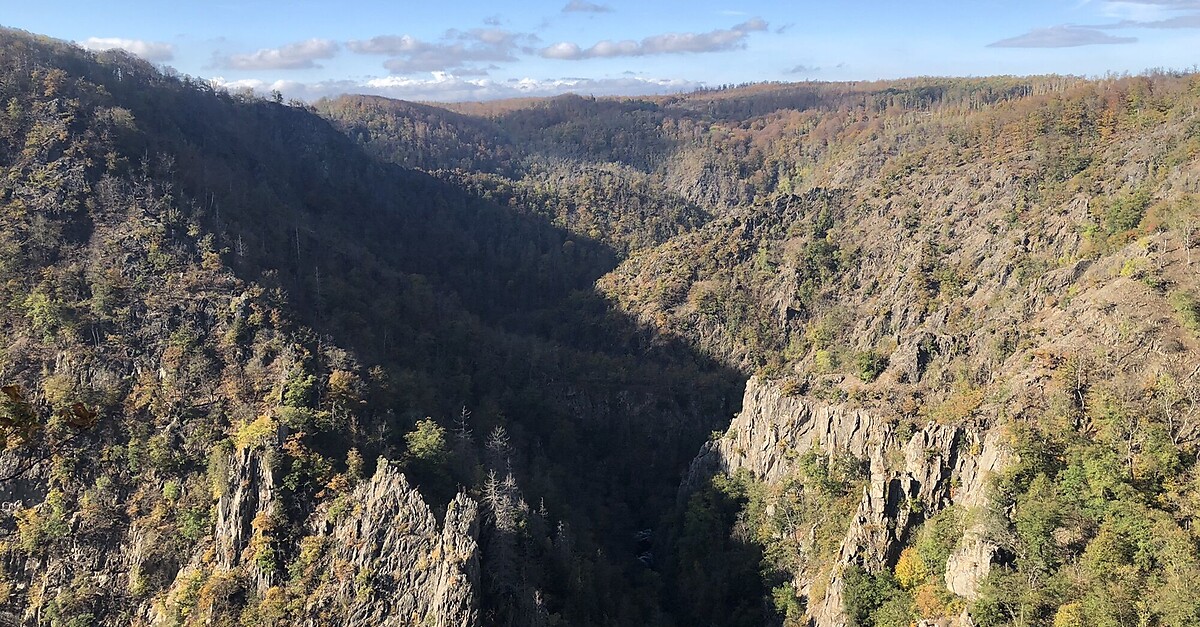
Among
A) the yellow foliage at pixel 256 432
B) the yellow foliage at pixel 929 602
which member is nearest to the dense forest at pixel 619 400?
the yellow foliage at pixel 929 602

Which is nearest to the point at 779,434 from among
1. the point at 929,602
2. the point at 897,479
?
the point at 897,479

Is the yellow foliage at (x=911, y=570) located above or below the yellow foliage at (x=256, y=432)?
below

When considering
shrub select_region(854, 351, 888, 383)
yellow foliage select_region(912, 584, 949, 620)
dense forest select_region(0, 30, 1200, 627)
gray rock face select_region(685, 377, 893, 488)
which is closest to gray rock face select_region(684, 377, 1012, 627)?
gray rock face select_region(685, 377, 893, 488)

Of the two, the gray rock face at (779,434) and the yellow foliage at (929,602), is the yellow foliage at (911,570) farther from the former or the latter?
the gray rock face at (779,434)

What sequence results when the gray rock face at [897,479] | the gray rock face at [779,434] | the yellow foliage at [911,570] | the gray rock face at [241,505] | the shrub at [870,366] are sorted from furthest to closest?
the shrub at [870,366] < the gray rock face at [779,434] < the gray rock face at [241,505] < the yellow foliage at [911,570] < the gray rock face at [897,479]

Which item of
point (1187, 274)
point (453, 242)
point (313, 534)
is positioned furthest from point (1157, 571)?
point (453, 242)

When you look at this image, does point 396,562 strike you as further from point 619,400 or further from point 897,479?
point 619,400
